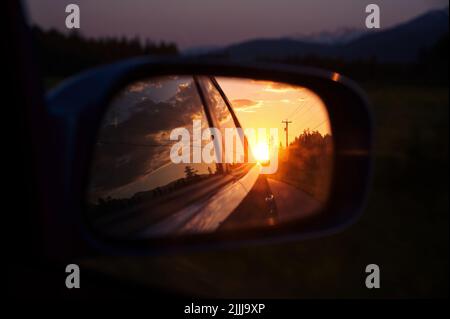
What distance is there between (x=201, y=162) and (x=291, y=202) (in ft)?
1.50

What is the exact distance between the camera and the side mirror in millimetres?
1748

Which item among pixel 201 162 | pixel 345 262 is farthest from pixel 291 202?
pixel 345 262

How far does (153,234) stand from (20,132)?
0.60m

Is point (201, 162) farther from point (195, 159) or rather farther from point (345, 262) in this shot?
point (345, 262)

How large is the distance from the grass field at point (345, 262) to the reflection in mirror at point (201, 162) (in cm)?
147

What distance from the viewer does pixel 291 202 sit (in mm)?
3004

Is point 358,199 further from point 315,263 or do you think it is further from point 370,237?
point 370,237

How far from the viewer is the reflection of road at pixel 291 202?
2.81 meters

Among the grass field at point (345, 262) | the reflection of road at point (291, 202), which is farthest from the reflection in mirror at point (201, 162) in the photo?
the grass field at point (345, 262)

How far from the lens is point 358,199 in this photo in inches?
103

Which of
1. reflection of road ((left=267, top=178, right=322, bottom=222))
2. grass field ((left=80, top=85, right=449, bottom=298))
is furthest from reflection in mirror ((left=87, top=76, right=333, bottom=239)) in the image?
grass field ((left=80, top=85, right=449, bottom=298))
